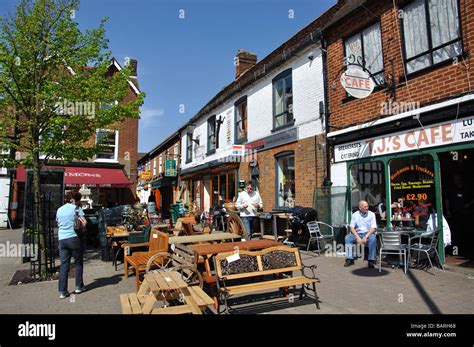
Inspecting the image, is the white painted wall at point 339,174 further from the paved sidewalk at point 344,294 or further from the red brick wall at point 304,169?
the paved sidewalk at point 344,294

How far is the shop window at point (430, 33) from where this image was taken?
6867 millimetres

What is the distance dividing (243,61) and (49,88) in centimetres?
1182

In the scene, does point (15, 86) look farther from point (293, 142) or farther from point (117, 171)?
point (117, 171)

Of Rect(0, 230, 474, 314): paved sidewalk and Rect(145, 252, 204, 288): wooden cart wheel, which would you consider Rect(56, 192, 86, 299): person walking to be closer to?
Rect(0, 230, 474, 314): paved sidewalk

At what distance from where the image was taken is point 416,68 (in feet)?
24.7

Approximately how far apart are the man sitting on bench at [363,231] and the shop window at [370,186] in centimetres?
127

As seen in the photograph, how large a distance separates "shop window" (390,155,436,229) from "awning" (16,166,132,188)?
1427 cm

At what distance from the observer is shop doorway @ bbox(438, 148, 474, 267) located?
870 centimetres

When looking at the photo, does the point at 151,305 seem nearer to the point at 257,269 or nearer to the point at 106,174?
the point at 257,269

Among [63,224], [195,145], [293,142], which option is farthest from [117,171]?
[63,224]

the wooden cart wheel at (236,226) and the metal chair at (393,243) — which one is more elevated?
the wooden cart wheel at (236,226)

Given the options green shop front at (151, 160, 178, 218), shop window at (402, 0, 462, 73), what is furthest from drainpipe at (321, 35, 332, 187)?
green shop front at (151, 160, 178, 218)

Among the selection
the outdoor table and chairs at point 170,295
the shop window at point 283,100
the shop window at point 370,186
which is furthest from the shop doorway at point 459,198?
the outdoor table and chairs at point 170,295

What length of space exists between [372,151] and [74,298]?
7.13 meters
